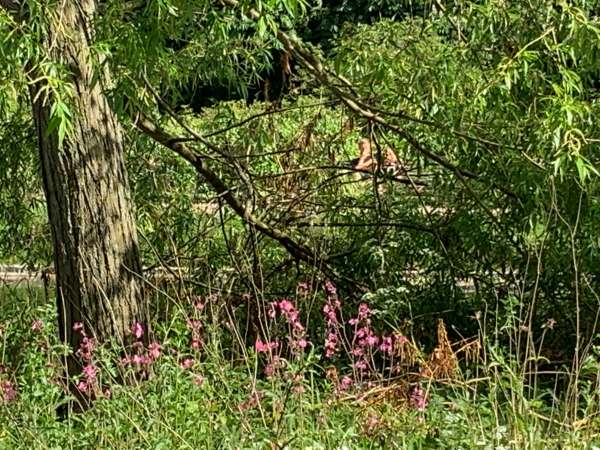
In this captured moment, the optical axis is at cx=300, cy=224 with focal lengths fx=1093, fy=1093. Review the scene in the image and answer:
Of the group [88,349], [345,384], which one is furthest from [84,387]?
[345,384]

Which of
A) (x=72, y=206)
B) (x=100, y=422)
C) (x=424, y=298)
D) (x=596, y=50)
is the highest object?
(x=596, y=50)

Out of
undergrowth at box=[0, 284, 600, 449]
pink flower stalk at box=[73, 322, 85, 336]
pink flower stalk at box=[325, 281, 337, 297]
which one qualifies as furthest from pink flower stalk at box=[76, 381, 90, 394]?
pink flower stalk at box=[325, 281, 337, 297]

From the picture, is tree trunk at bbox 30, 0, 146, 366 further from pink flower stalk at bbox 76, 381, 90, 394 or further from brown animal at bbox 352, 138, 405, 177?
brown animal at bbox 352, 138, 405, 177

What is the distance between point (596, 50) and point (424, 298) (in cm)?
211

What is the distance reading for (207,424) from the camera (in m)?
3.82

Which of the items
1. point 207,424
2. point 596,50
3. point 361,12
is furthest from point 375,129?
point 361,12

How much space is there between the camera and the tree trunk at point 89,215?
4871mm

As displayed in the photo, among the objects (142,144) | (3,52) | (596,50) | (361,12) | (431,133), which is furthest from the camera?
(361,12)

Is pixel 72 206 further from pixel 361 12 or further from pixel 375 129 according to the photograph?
pixel 361 12

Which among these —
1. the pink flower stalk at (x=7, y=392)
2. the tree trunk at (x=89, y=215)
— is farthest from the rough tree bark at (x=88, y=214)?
the pink flower stalk at (x=7, y=392)

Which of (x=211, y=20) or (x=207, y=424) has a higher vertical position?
(x=211, y=20)

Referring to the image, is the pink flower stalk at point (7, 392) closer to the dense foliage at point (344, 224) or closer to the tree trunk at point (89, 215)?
the dense foliage at point (344, 224)

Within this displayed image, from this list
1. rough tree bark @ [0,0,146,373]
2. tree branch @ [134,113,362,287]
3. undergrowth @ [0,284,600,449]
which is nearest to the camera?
undergrowth @ [0,284,600,449]

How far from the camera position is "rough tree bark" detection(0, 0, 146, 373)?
487cm
